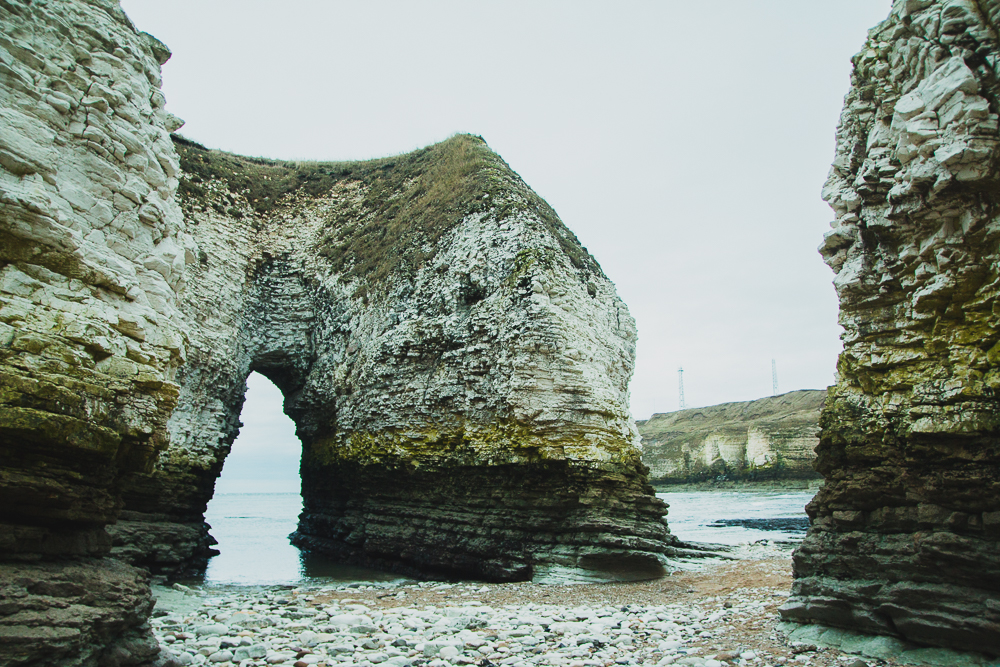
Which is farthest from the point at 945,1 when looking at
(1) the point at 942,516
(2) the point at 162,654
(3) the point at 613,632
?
(2) the point at 162,654

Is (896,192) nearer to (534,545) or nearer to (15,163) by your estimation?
(15,163)

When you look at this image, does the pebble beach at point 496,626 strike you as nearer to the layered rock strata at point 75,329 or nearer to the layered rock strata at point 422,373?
the layered rock strata at point 75,329

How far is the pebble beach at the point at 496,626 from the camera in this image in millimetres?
6543

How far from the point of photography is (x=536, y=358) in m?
14.9

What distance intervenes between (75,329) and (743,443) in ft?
213

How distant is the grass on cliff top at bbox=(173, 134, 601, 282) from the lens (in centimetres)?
1900

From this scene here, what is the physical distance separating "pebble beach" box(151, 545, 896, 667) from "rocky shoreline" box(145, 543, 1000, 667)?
0.08ft

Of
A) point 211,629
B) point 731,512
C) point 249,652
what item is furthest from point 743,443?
point 249,652

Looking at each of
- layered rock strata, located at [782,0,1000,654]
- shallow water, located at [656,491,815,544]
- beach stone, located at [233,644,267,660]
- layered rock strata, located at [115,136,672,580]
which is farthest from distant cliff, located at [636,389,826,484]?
beach stone, located at [233,644,267,660]

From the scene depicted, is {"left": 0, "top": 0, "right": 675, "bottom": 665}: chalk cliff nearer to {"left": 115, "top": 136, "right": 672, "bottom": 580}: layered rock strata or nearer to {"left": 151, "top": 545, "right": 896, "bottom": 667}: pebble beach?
{"left": 115, "top": 136, "right": 672, "bottom": 580}: layered rock strata

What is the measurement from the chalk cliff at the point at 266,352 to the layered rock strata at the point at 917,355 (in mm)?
7085

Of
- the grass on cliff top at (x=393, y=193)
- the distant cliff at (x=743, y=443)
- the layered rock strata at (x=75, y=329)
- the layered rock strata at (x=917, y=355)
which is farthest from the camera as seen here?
the distant cliff at (x=743, y=443)

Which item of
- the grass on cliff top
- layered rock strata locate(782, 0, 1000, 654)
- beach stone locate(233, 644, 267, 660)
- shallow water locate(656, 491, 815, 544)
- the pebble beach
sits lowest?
shallow water locate(656, 491, 815, 544)

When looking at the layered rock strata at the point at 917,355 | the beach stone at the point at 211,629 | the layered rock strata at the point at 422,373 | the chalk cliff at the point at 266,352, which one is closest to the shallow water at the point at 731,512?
the layered rock strata at the point at 422,373
